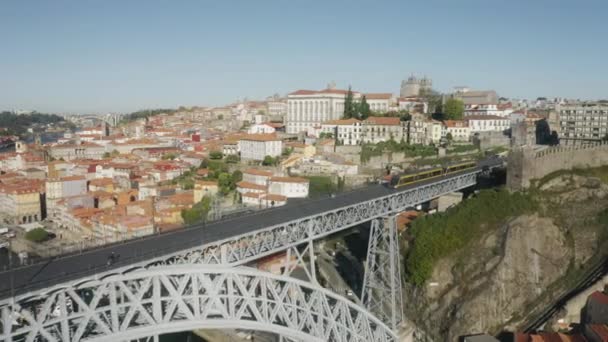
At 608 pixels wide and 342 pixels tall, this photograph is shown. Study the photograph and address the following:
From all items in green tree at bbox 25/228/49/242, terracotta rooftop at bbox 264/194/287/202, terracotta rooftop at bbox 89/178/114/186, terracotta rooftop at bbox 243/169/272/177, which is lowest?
green tree at bbox 25/228/49/242

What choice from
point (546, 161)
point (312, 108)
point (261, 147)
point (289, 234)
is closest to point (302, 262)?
point (289, 234)

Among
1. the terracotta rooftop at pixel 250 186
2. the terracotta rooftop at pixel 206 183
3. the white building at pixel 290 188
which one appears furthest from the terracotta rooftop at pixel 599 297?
the terracotta rooftop at pixel 206 183

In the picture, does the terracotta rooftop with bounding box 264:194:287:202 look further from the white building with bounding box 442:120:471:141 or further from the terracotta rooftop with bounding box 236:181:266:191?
the white building with bounding box 442:120:471:141

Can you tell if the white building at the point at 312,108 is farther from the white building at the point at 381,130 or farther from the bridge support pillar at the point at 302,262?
the bridge support pillar at the point at 302,262

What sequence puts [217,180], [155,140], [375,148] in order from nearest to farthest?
[217,180], [375,148], [155,140]

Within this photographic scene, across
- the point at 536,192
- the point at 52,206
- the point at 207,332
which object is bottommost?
the point at 207,332

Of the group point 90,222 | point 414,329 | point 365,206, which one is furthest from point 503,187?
point 90,222

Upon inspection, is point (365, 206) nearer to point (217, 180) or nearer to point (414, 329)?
point (414, 329)

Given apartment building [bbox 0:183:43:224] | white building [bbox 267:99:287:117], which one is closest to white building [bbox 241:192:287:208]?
apartment building [bbox 0:183:43:224]
